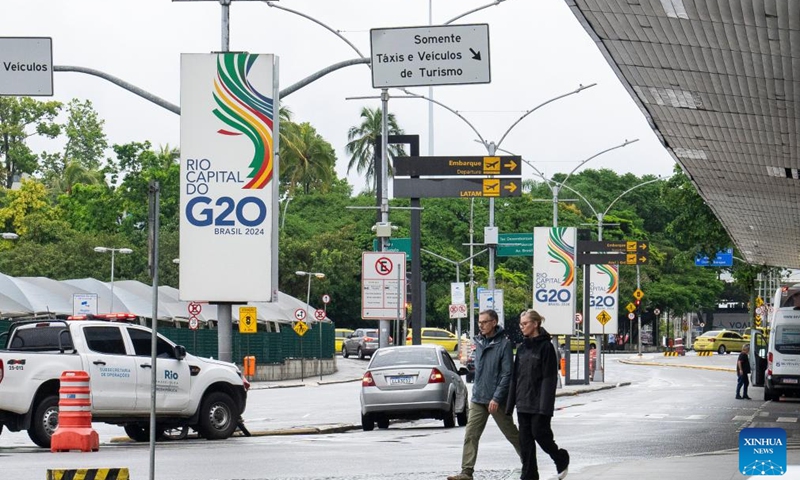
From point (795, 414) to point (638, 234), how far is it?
2650 inches

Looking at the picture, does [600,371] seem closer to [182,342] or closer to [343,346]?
[182,342]

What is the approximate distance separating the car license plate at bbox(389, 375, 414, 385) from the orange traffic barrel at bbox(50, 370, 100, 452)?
7273mm

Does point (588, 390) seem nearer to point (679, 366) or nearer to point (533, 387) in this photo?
point (679, 366)

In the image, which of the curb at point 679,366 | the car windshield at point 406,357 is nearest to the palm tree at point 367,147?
the curb at point 679,366

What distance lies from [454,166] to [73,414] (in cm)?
1512

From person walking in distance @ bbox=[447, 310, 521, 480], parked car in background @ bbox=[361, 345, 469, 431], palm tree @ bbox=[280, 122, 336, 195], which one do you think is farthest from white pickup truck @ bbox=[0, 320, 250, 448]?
palm tree @ bbox=[280, 122, 336, 195]

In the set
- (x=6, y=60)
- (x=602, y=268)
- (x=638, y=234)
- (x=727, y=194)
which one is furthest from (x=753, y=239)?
(x=638, y=234)

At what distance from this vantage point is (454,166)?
33594 mm

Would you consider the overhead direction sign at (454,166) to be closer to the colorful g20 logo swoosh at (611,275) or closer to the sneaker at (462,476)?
the sneaker at (462,476)

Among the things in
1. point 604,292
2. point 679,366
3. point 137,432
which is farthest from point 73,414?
point 679,366

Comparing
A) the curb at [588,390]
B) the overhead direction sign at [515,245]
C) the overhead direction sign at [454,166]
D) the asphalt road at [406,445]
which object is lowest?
the curb at [588,390]

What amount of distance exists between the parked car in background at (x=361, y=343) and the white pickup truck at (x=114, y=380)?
5718 centimetres

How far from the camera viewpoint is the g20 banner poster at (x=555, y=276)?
42469mm

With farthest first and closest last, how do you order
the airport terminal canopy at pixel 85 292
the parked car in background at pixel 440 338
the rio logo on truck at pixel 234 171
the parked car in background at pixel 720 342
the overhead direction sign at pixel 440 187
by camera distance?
the parked car in background at pixel 720 342
the parked car in background at pixel 440 338
the airport terminal canopy at pixel 85 292
the overhead direction sign at pixel 440 187
the rio logo on truck at pixel 234 171
